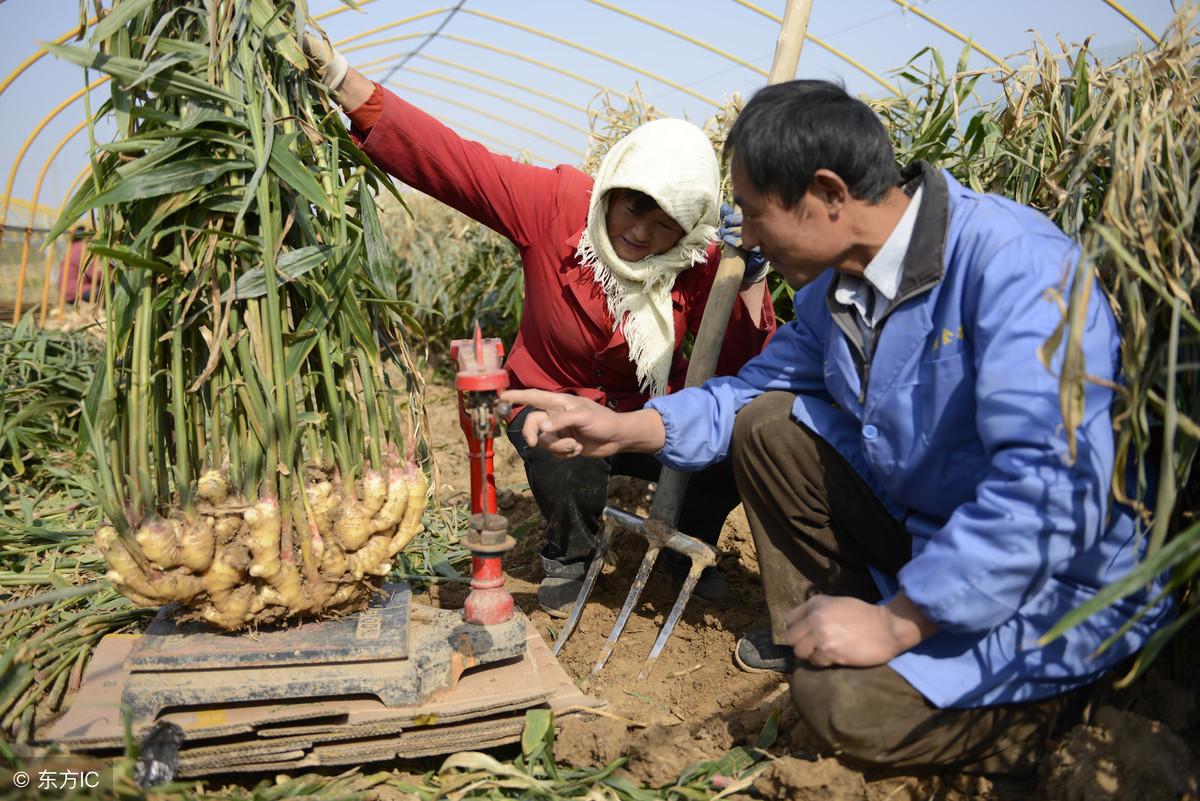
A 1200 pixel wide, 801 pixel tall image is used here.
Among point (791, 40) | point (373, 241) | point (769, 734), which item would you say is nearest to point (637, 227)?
point (791, 40)

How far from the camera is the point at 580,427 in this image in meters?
2.01

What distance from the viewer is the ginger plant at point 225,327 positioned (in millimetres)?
1752

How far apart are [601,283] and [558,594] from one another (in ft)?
3.04

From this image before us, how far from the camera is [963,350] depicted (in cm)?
167

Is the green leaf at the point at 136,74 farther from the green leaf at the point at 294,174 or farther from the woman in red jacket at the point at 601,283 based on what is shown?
the woman in red jacket at the point at 601,283

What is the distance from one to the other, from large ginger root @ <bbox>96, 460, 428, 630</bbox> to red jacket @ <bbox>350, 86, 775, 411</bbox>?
858 mm

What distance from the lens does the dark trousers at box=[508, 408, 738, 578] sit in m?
2.68

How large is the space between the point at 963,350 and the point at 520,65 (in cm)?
817

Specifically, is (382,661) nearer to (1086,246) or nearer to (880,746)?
(880,746)

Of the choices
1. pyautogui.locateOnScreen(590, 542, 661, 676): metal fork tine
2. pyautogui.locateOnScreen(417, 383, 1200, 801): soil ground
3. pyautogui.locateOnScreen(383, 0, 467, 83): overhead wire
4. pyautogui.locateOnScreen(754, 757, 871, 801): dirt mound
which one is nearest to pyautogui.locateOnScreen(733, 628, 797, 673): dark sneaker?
pyautogui.locateOnScreen(417, 383, 1200, 801): soil ground

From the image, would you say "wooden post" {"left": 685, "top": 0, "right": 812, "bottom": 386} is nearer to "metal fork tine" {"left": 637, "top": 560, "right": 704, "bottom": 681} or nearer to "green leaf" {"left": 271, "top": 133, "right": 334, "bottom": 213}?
"metal fork tine" {"left": 637, "top": 560, "right": 704, "bottom": 681}

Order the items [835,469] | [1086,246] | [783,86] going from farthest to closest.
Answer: [835,469], [783,86], [1086,246]

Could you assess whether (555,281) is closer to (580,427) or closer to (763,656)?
(580,427)

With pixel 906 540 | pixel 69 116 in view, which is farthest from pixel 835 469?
pixel 69 116
